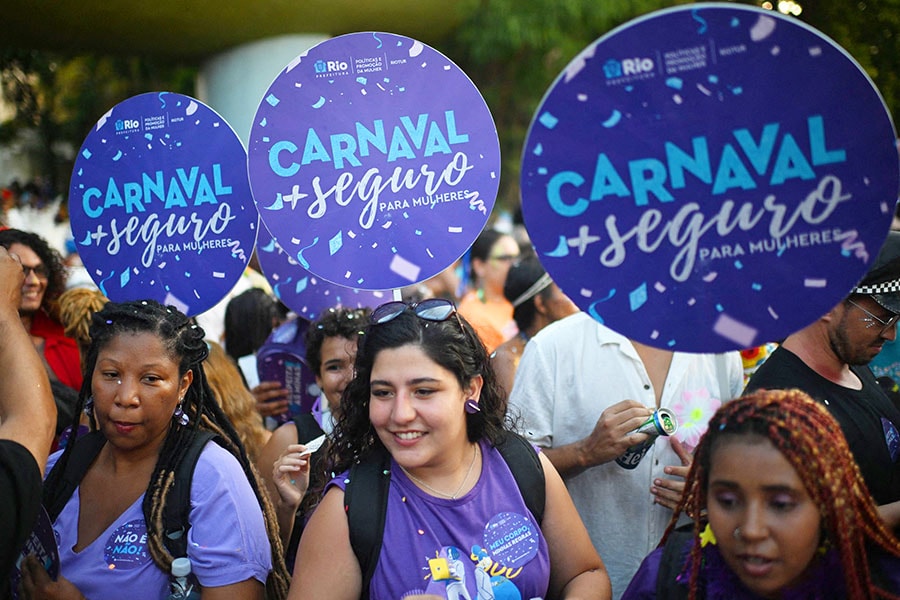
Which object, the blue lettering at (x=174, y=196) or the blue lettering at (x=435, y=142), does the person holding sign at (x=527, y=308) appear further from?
the blue lettering at (x=174, y=196)

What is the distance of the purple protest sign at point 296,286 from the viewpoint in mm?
3844

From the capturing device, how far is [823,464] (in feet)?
6.27

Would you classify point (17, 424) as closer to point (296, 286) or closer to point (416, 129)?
point (416, 129)

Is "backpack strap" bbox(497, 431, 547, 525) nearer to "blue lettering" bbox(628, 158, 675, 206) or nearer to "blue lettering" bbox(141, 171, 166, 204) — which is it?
"blue lettering" bbox(628, 158, 675, 206)

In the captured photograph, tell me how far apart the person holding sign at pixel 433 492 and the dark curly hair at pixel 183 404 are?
14.7 inches

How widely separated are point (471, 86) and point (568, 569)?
1561 millimetres

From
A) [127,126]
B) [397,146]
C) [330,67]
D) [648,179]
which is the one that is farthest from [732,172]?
[127,126]

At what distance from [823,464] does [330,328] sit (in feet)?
7.20

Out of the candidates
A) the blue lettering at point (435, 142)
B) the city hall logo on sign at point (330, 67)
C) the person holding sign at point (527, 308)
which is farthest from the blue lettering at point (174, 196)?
the person holding sign at point (527, 308)

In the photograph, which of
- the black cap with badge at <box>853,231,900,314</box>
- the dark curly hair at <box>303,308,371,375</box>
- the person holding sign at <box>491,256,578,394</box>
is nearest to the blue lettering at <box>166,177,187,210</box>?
the dark curly hair at <box>303,308,371,375</box>

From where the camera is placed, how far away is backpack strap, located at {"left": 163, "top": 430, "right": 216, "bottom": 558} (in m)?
2.50

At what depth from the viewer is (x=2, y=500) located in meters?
1.95

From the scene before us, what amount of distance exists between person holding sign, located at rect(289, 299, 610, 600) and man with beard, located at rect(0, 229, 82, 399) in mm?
2271

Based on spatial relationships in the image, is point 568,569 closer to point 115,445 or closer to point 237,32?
point 115,445
